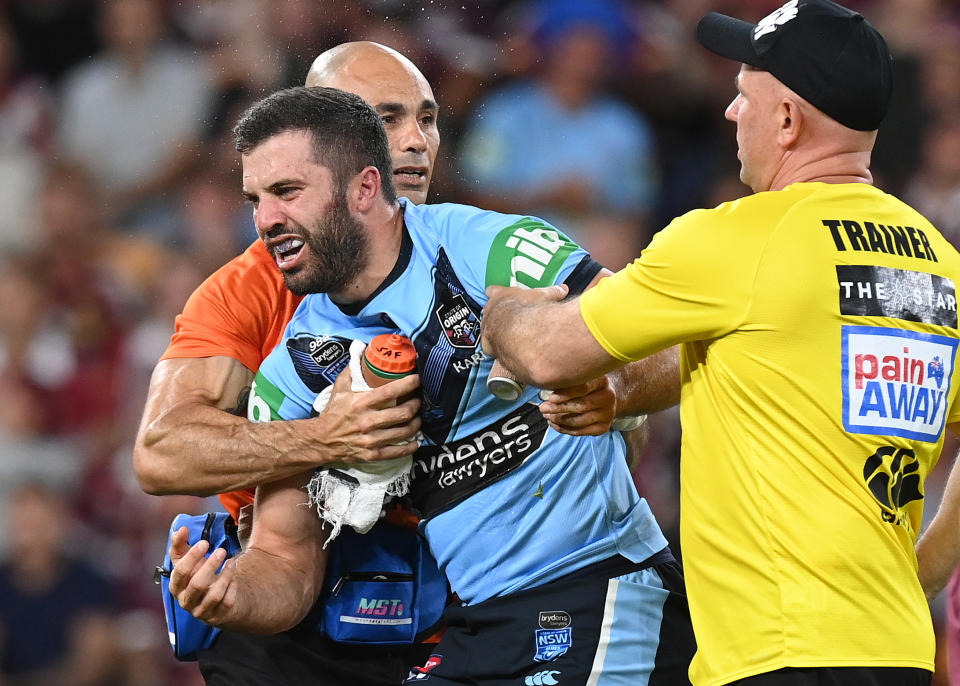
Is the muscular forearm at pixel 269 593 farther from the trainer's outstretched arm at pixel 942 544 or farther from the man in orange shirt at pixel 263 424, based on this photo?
the trainer's outstretched arm at pixel 942 544

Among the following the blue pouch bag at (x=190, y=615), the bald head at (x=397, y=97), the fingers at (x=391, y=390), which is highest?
the bald head at (x=397, y=97)

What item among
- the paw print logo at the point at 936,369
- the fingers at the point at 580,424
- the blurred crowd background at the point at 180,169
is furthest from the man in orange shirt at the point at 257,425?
the blurred crowd background at the point at 180,169

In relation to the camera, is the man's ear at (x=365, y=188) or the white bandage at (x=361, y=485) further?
the man's ear at (x=365, y=188)

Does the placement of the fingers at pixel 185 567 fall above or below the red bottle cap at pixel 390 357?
below

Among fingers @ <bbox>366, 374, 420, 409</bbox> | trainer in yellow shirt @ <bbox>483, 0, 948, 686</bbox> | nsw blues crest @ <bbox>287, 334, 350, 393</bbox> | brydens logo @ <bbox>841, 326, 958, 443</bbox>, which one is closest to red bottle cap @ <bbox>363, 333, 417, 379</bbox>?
fingers @ <bbox>366, 374, 420, 409</bbox>

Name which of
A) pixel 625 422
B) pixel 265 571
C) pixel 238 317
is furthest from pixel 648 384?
pixel 238 317

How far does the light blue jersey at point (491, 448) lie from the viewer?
3059 mm

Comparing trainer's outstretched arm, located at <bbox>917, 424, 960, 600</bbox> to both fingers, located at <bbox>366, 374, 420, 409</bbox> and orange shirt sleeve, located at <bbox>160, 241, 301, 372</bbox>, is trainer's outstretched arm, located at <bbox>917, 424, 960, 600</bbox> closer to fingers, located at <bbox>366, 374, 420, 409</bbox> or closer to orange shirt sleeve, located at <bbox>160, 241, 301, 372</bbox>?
fingers, located at <bbox>366, 374, 420, 409</bbox>

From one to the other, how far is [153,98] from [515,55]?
2.10 metres

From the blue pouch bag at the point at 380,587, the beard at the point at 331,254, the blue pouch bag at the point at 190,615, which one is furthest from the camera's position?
the blue pouch bag at the point at 190,615

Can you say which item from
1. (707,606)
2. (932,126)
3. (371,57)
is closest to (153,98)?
(371,57)

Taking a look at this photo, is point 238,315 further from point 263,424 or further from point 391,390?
point 391,390

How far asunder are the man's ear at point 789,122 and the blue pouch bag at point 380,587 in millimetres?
1509

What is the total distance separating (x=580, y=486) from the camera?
3078mm
